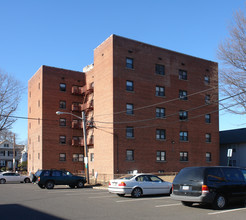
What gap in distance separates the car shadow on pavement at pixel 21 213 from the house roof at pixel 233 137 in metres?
40.9

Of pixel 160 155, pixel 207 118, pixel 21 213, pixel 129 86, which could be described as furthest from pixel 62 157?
pixel 21 213

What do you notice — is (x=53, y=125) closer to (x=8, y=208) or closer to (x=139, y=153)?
(x=139, y=153)

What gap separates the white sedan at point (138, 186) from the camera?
17.7 metres

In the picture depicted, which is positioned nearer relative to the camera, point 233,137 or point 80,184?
point 80,184

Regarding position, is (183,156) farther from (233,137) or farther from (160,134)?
(233,137)

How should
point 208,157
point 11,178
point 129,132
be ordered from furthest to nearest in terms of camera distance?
point 208,157, point 11,178, point 129,132

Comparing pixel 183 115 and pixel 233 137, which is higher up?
pixel 183 115

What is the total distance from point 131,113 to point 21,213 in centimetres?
2572

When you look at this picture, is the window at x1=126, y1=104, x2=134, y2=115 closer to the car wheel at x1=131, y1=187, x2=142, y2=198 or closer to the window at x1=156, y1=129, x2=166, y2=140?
the window at x1=156, y1=129, x2=166, y2=140

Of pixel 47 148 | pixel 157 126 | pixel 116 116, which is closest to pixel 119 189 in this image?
pixel 116 116

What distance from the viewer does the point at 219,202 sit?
12914 mm

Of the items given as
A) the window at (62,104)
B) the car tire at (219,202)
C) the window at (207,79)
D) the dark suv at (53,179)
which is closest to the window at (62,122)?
the window at (62,104)

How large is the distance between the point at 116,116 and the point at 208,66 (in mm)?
16777

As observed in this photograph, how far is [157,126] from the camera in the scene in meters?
39.2
